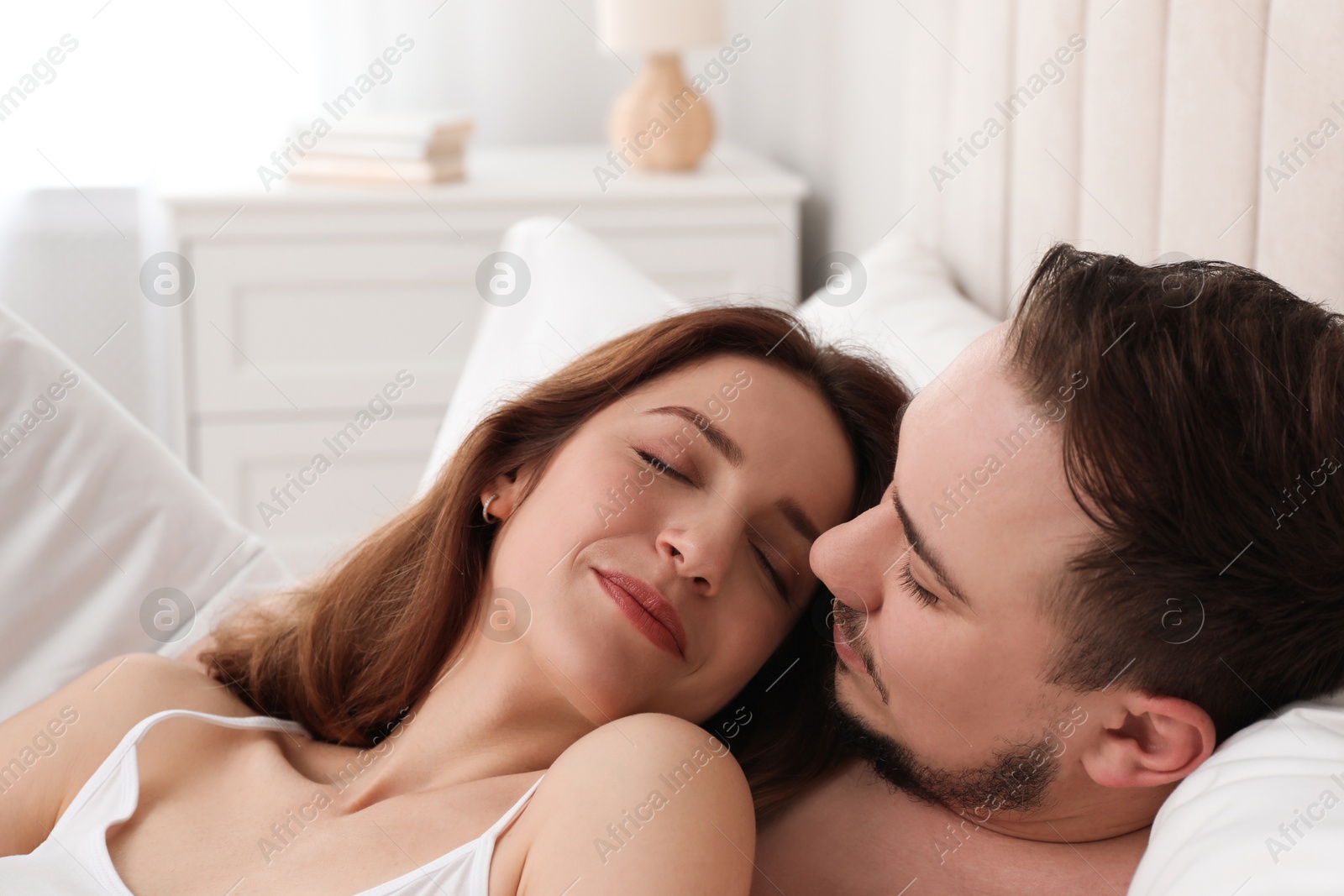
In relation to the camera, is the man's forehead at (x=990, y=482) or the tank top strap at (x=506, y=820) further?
the tank top strap at (x=506, y=820)

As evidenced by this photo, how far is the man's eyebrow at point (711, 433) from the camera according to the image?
96 centimetres

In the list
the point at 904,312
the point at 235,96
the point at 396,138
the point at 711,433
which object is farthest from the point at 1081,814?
the point at 235,96

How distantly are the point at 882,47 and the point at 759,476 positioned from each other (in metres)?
1.31

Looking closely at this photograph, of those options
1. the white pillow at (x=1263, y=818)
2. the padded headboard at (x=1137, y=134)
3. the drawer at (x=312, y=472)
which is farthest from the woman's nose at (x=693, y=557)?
the drawer at (x=312, y=472)

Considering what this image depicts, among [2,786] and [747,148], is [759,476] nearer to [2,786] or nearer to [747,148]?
[2,786]

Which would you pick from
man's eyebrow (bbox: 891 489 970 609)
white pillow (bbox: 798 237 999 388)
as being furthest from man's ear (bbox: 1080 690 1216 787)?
white pillow (bbox: 798 237 999 388)

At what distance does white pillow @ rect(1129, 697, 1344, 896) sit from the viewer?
0.56 metres

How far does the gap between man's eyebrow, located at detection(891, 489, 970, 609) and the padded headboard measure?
0.37 meters

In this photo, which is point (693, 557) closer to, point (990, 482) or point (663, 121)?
point (990, 482)

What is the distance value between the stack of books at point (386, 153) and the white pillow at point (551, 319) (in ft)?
2.20

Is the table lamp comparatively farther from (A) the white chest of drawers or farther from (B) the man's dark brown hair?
(B) the man's dark brown hair

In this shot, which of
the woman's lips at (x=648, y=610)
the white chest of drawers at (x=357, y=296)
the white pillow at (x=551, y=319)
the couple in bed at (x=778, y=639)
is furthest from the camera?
the white chest of drawers at (x=357, y=296)

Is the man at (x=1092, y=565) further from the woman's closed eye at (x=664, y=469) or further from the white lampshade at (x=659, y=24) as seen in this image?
the white lampshade at (x=659, y=24)

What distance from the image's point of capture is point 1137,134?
3.60 feet
